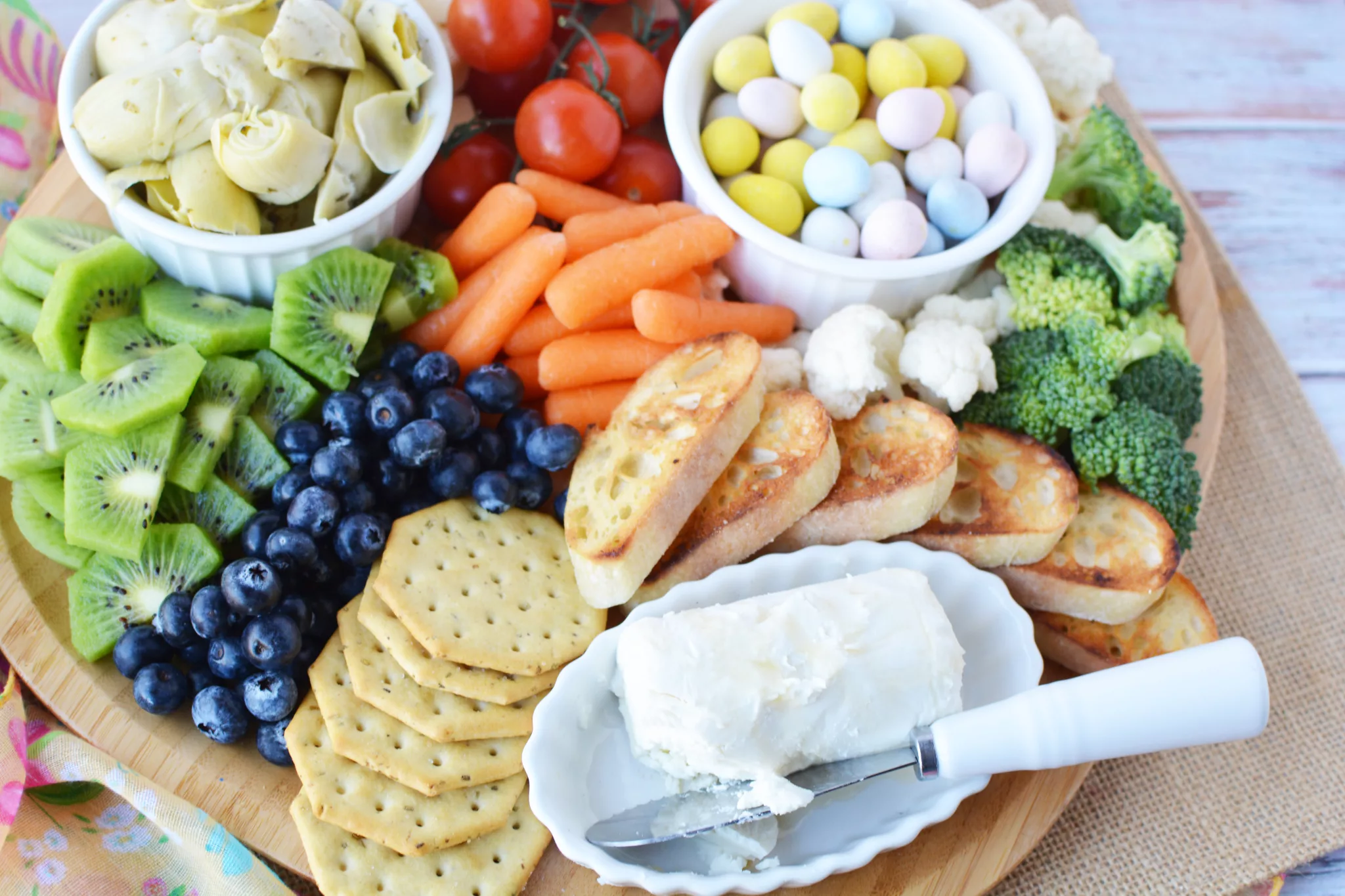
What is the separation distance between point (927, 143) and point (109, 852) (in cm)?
189

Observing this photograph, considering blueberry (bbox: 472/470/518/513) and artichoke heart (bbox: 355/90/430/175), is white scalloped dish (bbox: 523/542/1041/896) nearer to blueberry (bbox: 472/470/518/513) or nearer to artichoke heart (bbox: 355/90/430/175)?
blueberry (bbox: 472/470/518/513)

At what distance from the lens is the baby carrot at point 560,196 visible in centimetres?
203

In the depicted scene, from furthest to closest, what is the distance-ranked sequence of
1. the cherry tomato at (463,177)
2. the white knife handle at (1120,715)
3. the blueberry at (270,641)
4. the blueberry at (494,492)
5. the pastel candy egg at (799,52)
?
the cherry tomato at (463,177), the pastel candy egg at (799,52), the blueberry at (494,492), the blueberry at (270,641), the white knife handle at (1120,715)

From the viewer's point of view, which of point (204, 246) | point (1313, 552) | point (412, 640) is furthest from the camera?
point (1313, 552)

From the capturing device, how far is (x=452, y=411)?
1.75 m

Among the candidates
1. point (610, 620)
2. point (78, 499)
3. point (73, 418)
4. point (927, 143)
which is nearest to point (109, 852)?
point (78, 499)

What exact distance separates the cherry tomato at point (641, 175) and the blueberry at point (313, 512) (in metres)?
0.91

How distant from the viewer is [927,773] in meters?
1.39

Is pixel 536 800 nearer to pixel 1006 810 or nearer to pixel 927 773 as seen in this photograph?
pixel 927 773

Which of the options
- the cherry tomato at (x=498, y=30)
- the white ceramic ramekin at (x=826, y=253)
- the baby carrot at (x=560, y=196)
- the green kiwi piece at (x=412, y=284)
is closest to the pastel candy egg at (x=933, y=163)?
the white ceramic ramekin at (x=826, y=253)

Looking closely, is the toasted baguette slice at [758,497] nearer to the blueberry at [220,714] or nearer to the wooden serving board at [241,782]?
the wooden serving board at [241,782]

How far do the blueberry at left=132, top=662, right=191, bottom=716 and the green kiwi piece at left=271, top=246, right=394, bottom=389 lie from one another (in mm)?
533

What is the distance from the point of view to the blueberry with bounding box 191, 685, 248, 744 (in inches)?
62.5

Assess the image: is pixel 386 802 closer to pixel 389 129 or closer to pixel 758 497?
pixel 758 497
